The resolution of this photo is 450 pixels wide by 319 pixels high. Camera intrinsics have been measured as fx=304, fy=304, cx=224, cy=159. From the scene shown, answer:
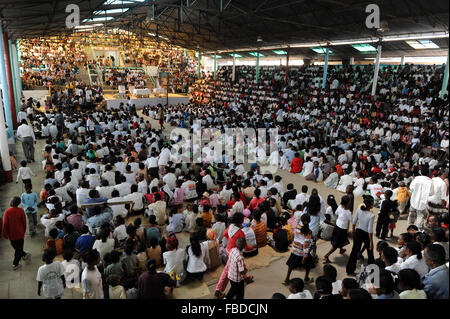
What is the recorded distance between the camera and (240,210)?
5793 mm

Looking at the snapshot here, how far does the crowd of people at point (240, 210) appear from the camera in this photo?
357 cm

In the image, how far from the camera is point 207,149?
30.7ft

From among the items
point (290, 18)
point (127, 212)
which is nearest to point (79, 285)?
point (127, 212)

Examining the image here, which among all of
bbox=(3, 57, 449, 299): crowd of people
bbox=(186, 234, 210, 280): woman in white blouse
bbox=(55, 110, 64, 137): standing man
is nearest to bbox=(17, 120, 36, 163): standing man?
bbox=(3, 57, 449, 299): crowd of people

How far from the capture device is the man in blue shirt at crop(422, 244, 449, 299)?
2.38m

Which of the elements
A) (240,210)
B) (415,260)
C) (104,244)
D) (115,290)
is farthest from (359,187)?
(115,290)

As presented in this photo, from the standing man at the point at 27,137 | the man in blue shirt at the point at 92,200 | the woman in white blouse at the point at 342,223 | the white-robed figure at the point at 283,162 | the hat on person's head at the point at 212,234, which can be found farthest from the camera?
the white-robed figure at the point at 283,162

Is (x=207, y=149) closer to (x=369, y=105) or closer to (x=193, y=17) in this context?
(x=369, y=105)

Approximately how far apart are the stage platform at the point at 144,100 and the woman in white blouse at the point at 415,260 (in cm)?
2057

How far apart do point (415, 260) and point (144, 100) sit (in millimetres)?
22125

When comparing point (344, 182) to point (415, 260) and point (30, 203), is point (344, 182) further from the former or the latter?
point (30, 203)

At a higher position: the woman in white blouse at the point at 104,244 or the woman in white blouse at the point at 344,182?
the woman in white blouse at the point at 104,244

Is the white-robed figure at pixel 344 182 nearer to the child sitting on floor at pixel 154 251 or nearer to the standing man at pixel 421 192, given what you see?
the standing man at pixel 421 192

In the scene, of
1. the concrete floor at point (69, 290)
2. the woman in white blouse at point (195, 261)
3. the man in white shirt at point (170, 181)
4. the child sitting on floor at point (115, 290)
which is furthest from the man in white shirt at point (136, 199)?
the child sitting on floor at point (115, 290)
